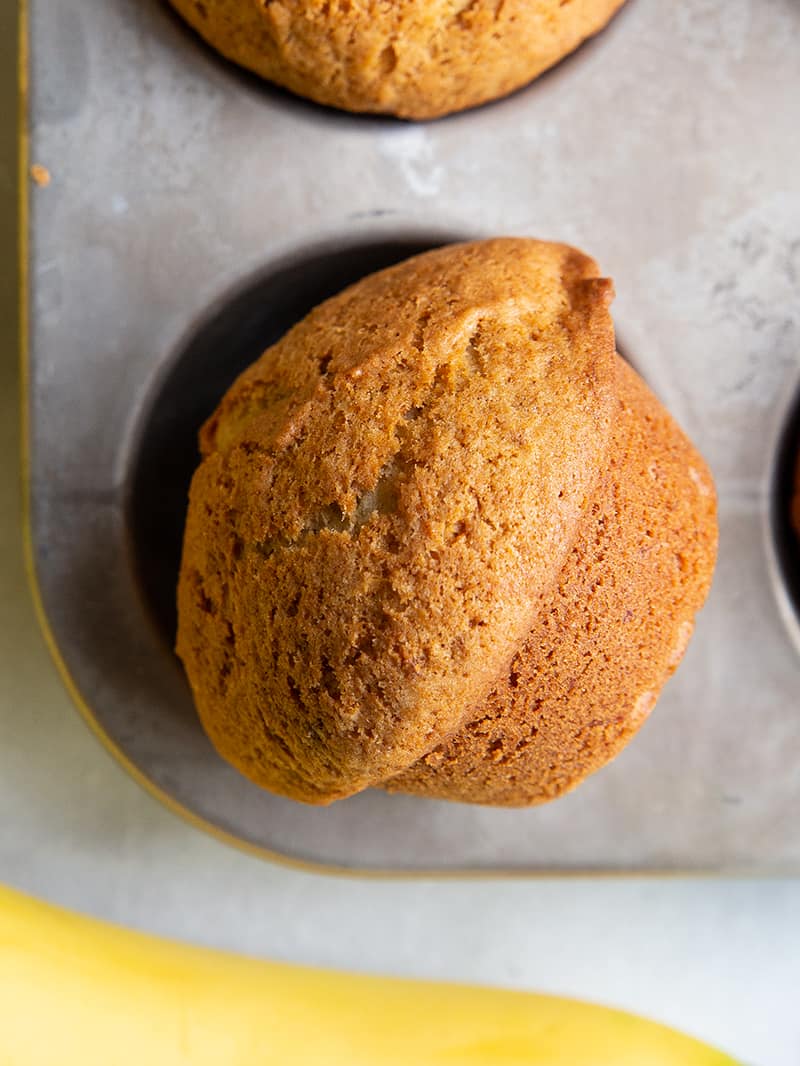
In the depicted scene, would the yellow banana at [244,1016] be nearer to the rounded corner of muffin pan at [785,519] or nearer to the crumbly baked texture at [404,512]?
the crumbly baked texture at [404,512]

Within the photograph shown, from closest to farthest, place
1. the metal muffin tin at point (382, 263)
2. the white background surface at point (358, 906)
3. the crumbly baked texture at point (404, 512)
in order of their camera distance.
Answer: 1. the crumbly baked texture at point (404, 512)
2. the metal muffin tin at point (382, 263)
3. the white background surface at point (358, 906)

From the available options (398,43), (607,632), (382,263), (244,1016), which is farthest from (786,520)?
(244,1016)

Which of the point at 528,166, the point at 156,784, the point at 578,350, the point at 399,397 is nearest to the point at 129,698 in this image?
the point at 156,784

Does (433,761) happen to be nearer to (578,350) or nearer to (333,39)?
(578,350)

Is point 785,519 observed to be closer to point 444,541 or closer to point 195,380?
point 444,541

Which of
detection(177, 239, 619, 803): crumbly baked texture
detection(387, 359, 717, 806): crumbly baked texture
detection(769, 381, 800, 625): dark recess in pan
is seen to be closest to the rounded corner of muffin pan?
detection(769, 381, 800, 625): dark recess in pan

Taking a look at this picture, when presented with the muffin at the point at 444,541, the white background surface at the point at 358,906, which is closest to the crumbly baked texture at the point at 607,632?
the muffin at the point at 444,541
